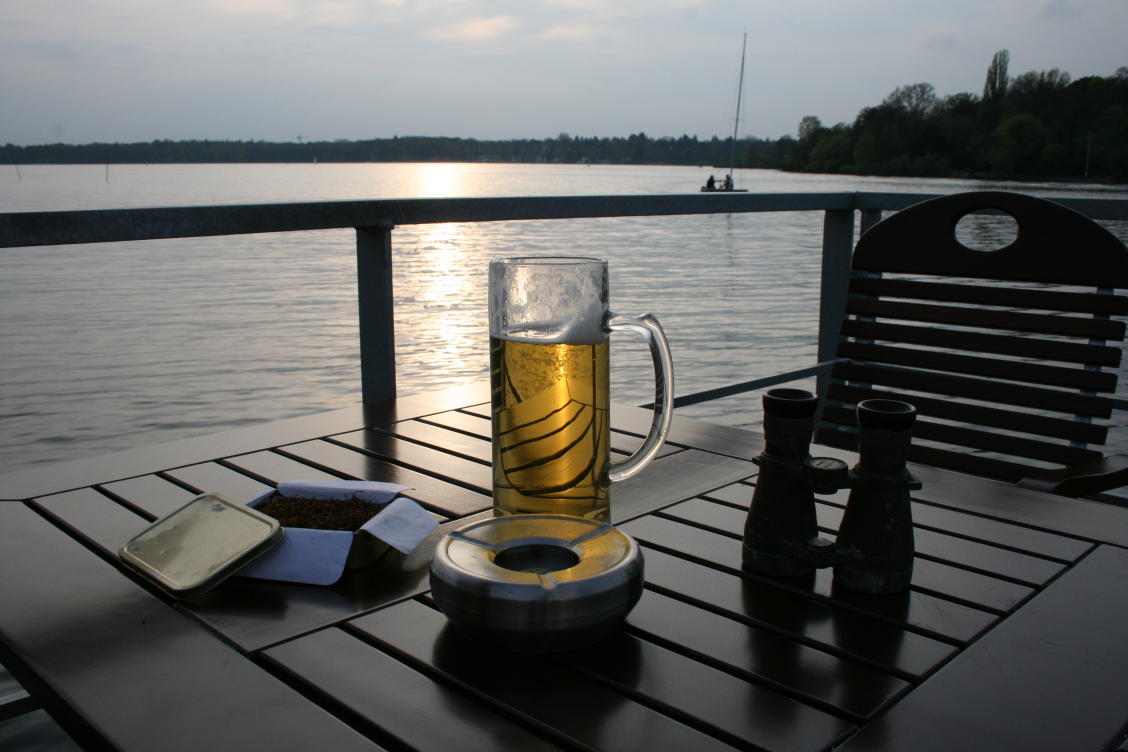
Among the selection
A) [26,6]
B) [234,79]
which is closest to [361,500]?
[234,79]

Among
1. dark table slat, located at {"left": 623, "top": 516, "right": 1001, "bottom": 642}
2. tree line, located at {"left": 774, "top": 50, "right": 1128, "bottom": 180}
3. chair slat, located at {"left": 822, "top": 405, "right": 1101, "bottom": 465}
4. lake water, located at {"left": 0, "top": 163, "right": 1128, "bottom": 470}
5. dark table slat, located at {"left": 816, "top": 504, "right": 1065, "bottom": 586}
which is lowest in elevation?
lake water, located at {"left": 0, "top": 163, "right": 1128, "bottom": 470}

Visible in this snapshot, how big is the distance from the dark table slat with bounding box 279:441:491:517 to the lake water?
4015 millimetres

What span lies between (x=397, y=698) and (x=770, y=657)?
25 cm

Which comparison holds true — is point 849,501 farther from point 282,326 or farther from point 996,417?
point 282,326

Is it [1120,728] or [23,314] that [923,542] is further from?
[23,314]

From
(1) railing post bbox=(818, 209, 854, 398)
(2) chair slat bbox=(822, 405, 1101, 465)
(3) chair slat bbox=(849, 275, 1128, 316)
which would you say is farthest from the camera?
(1) railing post bbox=(818, 209, 854, 398)

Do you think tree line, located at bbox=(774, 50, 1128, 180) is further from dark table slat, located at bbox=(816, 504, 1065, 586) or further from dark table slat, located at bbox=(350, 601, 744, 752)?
dark table slat, located at bbox=(350, 601, 744, 752)

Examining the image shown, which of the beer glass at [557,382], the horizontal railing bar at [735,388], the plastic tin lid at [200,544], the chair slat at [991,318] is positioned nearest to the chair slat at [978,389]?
the chair slat at [991,318]

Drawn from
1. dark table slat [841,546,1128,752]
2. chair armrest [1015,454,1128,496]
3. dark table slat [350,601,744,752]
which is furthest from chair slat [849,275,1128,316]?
dark table slat [350,601,744,752]

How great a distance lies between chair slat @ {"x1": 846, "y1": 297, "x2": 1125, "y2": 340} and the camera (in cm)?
162

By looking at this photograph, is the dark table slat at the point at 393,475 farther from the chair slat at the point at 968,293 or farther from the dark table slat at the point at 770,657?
the chair slat at the point at 968,293

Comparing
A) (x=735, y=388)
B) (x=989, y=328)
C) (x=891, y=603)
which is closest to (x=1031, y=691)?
(x=891, y=603)

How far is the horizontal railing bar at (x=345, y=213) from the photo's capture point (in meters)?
1.47

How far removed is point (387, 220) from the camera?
1906 millimetres
